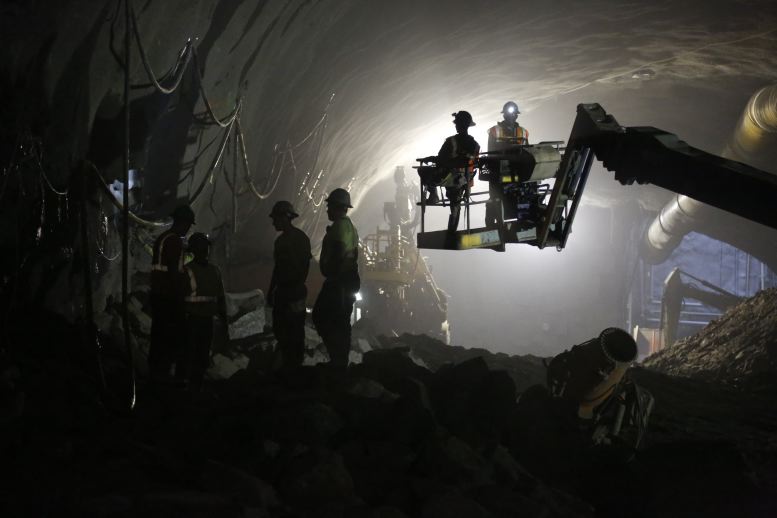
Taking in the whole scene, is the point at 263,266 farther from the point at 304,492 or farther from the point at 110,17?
the point at 304,492

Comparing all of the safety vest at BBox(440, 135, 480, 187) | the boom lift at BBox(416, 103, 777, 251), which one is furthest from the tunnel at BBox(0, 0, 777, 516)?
the safety vest at BBox(440, 135, 480, 187)

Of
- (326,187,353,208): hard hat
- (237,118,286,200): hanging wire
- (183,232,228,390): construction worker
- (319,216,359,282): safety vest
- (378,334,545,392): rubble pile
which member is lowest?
(378,334,545,392): rubble pile

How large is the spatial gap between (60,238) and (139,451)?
2533mm

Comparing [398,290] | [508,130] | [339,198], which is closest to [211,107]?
[339,198]

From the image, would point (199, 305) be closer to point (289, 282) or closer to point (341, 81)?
point (289, 282)

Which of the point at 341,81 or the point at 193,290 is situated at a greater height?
the point at 341,81

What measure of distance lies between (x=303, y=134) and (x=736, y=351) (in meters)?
7.72

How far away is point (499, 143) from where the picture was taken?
6426 mm

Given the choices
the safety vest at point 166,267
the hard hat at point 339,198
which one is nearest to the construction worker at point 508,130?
the hard hat at point 339,198

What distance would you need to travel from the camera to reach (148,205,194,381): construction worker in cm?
477

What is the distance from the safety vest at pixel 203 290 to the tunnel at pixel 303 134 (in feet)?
2.02

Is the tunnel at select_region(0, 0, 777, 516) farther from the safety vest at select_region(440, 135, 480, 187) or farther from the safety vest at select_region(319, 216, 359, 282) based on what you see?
the safety vest at select_region(440, 135, 480, 187)

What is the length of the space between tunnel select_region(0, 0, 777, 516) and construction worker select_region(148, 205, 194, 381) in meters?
0.24

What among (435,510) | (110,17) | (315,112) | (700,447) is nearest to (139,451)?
(435,510)
